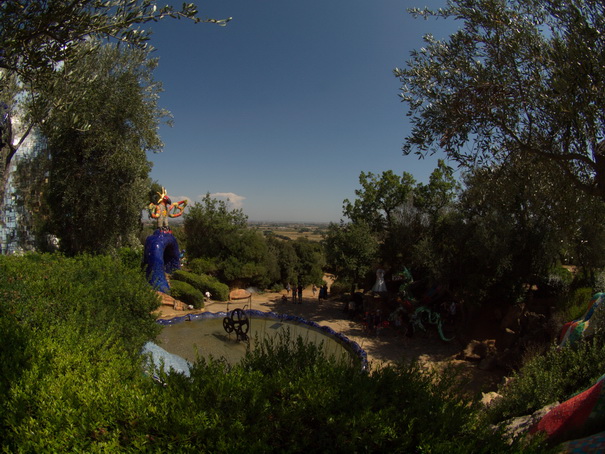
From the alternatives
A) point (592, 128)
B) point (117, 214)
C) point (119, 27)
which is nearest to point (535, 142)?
point (592, 128)

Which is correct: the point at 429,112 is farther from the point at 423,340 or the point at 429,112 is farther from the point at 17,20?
the point at 423,340

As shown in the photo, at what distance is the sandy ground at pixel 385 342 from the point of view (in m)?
10.4

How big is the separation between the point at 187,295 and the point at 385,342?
32.8 ft

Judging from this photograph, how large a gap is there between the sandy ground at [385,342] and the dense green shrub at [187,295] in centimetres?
77

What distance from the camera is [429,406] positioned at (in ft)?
10.1

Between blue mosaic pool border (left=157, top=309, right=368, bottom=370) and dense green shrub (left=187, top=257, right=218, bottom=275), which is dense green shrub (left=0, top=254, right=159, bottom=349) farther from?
dense green shrub (left=187, top=257, right=218, bottom=275)

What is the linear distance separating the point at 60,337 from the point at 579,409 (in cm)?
686

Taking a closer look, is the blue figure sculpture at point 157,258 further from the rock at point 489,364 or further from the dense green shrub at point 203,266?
the rock at point 489,364

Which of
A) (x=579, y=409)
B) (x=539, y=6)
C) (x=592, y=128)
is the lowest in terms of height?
(x=579, y=409)

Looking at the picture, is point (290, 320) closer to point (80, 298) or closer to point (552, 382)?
point (80, 298)

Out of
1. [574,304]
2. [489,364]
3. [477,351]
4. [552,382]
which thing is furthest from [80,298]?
[574,304]

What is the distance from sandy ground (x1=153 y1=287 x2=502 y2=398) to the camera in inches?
409

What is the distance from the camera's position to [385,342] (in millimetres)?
13406

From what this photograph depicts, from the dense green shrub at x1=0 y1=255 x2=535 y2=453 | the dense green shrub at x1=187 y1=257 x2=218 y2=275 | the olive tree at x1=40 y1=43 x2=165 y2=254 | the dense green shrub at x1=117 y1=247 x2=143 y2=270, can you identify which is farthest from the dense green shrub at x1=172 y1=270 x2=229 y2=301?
the dense green shrub at x1=0 y1=255 x2=535 y2=453
